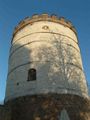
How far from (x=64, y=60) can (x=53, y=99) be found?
3.01 meters

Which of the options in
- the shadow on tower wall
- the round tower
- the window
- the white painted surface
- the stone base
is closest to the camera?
the stone base

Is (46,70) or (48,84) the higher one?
(46,70)

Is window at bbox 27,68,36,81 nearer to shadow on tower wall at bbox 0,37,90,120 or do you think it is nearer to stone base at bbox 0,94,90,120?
shadow on tower wall at bbox 0,37,90,120

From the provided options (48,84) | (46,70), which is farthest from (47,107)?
(46,70)

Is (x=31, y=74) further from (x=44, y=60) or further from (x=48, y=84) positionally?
(x=48, y=84)

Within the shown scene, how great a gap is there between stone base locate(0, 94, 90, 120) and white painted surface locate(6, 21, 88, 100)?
16.1 inches

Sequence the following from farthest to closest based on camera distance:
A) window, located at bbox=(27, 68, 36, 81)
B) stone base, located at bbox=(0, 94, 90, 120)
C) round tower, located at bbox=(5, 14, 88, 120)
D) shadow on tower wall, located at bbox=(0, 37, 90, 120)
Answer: window, located at bbox=(27, 68, 36, 81), round tower, located at bbox=(5, 14, 88, 120), shadow on tower wall, located at bbox=(0, 37, 90, 120), stone base, located at bbox=(0, 94, 90, 120)

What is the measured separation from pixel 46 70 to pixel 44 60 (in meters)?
0.77

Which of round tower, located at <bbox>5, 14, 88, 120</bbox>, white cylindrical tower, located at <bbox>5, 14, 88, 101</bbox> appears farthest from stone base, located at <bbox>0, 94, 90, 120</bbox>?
white cylindrical tower, located at <bbox>5, 14, 88, 101</bbox>

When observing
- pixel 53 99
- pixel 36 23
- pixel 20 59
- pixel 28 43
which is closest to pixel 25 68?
pixel 20 59

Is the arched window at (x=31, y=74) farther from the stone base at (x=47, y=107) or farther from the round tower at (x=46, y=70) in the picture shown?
the stone base at (x=47, y=107)

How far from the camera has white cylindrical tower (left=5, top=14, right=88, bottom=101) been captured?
1270 cm

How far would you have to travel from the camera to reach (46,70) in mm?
13000

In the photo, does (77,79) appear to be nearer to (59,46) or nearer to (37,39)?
(59,46)
